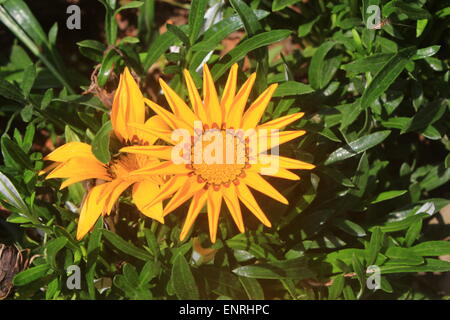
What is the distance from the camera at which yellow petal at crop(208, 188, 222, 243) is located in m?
1.22

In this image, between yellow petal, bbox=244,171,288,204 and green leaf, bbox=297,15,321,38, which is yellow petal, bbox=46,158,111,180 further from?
green leaf, bbox=297,15,321,38

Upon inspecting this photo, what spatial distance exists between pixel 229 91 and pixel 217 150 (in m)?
0.15

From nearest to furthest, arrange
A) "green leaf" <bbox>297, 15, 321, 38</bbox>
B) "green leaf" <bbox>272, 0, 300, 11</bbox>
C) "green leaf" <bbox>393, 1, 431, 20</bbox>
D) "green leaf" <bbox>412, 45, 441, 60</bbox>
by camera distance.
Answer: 1. "green leaf" <bbox>393, 1, 431, 20</bbox>
2. "green leaf" <bbox>412, 45, 441, 60</bbox>
3. "green leaf" <bbox>272, 0, 300, 11</bbox>
4. "green leaf" <bbox>297, 15, 321, 38</bbox>

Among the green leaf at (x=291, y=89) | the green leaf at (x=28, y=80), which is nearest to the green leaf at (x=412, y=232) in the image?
the green leaf at (x=291, y=89)

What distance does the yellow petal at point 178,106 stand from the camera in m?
1.26

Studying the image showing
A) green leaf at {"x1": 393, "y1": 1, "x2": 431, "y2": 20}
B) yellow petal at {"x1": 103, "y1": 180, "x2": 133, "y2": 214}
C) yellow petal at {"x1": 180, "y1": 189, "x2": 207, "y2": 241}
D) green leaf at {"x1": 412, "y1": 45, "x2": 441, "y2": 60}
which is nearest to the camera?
yellow petal at {"x1": 180, "y1": 189, "x2": 207, "y2": 241}

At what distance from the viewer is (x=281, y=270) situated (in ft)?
4.94

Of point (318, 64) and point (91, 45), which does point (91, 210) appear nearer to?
point (91, 45)

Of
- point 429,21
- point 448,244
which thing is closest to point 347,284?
point 448,244

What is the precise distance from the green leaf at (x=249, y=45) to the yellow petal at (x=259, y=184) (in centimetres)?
37

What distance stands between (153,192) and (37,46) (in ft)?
2.95

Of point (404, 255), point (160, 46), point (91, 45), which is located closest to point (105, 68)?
point (91, 45)

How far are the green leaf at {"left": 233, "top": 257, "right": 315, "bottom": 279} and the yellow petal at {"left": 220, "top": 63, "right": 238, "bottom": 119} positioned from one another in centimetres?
47

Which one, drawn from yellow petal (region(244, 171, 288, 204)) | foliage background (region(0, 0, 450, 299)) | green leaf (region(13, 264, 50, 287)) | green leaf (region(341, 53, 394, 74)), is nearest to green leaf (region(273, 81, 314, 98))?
foliage background (region(0, 0, 450, 299))
